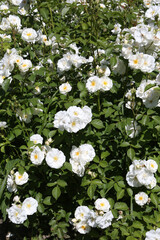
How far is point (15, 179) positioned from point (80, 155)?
1.82ft

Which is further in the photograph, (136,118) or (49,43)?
(49,43)

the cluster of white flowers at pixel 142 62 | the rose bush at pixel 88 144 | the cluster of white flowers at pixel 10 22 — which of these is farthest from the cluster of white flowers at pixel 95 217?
the cluster of white flowers at pixel 10 22

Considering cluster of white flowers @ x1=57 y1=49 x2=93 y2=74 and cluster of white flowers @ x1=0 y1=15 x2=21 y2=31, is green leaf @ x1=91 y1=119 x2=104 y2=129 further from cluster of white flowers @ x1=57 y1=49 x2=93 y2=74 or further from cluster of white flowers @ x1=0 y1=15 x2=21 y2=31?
cluster of white flowers @ x1=0 y1=15 x2=21 y2=31

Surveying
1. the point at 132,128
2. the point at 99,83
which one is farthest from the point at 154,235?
the point at 99,83

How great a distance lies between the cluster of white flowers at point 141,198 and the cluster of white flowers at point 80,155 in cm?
45

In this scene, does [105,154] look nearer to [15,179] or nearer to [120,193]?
[120,193]

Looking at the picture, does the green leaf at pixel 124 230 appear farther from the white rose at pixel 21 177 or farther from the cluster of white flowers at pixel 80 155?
the white rose at pixel 21 177

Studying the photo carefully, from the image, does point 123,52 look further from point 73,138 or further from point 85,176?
point 85,176

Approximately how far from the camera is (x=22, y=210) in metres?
1.99

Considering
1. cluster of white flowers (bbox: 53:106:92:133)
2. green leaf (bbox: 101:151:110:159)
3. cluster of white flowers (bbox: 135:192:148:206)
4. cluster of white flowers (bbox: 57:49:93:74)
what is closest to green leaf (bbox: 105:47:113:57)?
cluster of white flowers (bbox: 57:49:93:74)

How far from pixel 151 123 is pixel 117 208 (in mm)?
680

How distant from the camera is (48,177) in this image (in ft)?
7.12

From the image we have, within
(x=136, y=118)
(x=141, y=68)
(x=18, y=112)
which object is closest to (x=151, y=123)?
(x=136, y=118)

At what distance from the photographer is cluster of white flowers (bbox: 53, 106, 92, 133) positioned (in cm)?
180
